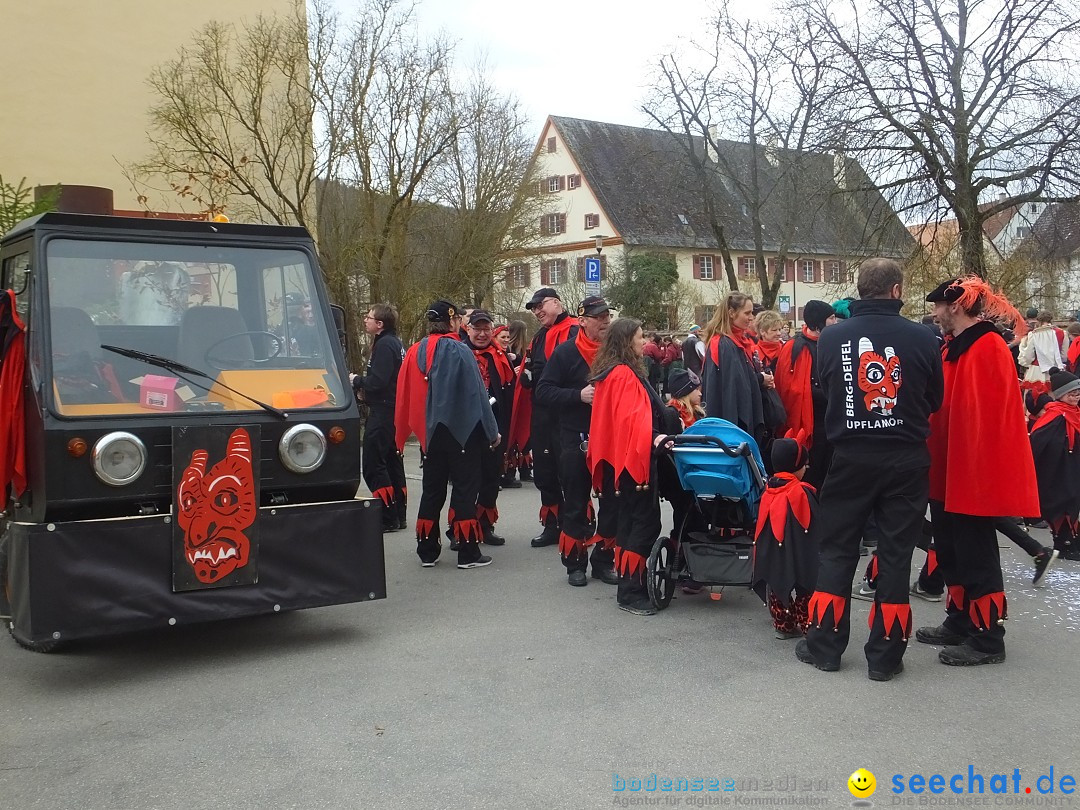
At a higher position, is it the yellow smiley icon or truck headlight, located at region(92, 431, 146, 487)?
truck headlight, located at region(92, 431, 146, 487)

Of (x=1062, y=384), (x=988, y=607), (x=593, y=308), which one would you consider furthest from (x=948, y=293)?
(x=1062, y=384)

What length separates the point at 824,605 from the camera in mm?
5191

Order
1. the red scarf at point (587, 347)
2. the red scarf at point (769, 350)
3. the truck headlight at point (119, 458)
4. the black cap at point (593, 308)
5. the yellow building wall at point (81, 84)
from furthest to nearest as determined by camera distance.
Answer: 1. the yellow building wall at point (81, 84)
2. the red scarf at point (769, 350)
3. the red scarf at point (587, 347)
4. the black cap at point (593, 308)
5. the truck headlight at point (119, 458)

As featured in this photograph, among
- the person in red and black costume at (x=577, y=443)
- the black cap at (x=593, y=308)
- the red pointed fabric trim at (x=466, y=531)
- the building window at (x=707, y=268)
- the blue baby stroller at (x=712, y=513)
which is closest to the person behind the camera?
the blue baby stroller at (x=712, y=513)

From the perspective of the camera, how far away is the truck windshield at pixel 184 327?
17.5 ft

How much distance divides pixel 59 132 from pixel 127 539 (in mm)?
16797

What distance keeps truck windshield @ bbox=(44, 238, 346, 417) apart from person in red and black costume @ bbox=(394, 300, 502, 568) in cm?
166

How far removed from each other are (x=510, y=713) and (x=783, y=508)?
1919 millimetres

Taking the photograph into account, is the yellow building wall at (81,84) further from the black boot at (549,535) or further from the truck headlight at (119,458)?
the truck headlight at (119,458)

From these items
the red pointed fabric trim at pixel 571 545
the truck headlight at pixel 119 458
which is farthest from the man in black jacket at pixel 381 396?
the truck headlight at pixel 119 458

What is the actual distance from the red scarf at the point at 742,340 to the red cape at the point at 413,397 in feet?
6.87

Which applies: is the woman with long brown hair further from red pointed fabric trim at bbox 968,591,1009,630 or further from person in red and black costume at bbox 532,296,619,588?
red pointed fabric trim at bbox 968,591,1009,630

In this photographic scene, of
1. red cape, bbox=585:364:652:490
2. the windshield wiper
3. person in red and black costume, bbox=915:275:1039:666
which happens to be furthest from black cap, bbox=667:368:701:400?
the windshield wiper

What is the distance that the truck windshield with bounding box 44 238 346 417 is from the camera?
5.34 metres
